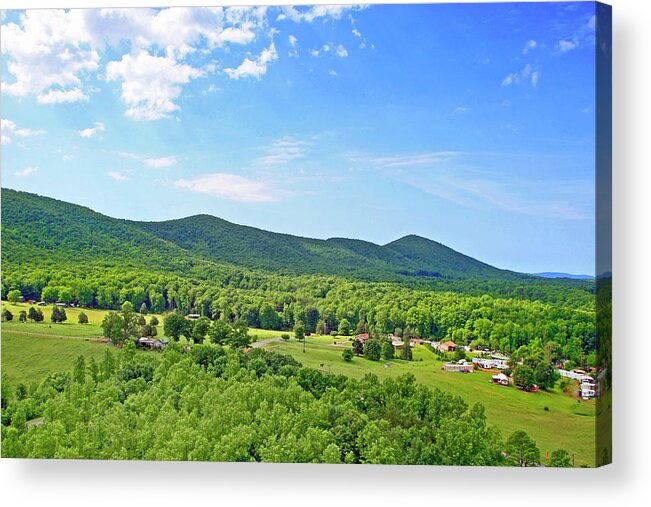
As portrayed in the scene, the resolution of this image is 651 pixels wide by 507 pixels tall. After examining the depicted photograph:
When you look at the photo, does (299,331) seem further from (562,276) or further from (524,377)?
(562,276)

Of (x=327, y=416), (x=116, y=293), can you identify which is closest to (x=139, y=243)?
(x=116, y=293)

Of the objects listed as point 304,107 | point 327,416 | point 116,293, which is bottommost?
point 327,416

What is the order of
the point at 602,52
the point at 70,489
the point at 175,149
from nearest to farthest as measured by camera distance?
1. the point at 602,52
2. the point at 70,489
3. the point at 175,149

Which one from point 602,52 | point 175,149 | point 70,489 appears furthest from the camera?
point 175,149

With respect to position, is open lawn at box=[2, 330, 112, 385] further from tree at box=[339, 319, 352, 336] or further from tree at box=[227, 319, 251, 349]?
tree at box=[339, 319, 352, 336]

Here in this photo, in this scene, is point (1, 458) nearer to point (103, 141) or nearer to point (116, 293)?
point (116, 293)

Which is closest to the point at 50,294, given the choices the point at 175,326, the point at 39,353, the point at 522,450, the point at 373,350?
the point at 39,353

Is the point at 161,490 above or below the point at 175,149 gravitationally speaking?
below
